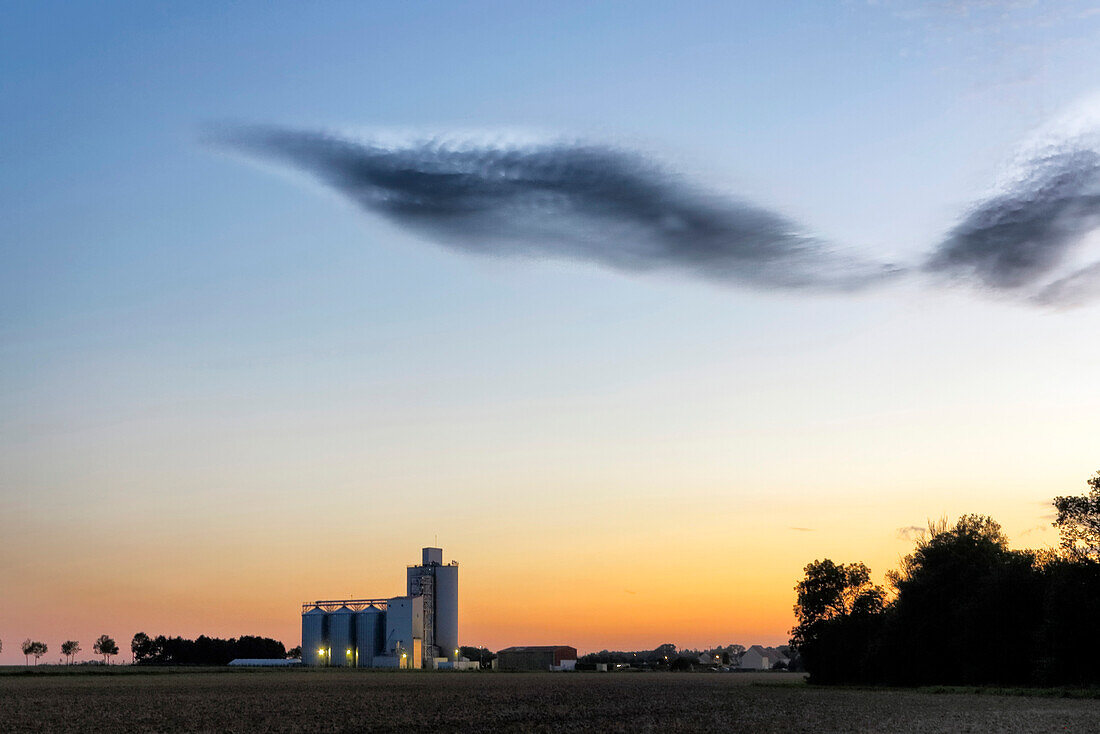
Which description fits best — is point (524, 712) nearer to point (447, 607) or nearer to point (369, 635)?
point (369, 635)

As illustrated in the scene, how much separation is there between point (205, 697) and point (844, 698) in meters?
39.0

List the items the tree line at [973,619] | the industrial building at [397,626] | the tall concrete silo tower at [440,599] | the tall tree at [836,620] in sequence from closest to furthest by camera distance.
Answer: the tree line at [973,619]
the tall tree at [836,620]
the industrial building at [397,626]
the tall concrete silo tower at [440,599]

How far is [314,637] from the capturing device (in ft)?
534

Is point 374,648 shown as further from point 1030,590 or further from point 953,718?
point 953,718

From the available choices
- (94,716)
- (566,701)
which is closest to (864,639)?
(566,701)

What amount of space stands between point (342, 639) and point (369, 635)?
17.8 ft

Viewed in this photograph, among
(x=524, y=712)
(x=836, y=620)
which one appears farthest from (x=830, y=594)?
(x=524, y=712)

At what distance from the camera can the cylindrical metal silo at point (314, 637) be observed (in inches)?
6363

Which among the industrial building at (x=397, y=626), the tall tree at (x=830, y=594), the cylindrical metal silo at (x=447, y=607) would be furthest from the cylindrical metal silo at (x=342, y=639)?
the tall tree at (x=830, y=594)

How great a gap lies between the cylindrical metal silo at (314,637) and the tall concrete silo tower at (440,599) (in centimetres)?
1566

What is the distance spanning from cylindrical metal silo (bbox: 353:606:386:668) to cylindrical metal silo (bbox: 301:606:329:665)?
21.8 feet

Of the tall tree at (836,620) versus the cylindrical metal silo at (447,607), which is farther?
the cylindrical metal silo at (447,607)

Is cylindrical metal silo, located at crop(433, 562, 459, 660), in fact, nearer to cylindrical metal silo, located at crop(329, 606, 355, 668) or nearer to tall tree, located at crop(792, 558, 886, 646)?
cylindrical metal silo, located at crop(329, 606, 355, 668)

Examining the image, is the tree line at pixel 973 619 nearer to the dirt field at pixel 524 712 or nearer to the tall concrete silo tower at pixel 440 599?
the dirt field at pixel 524 712
